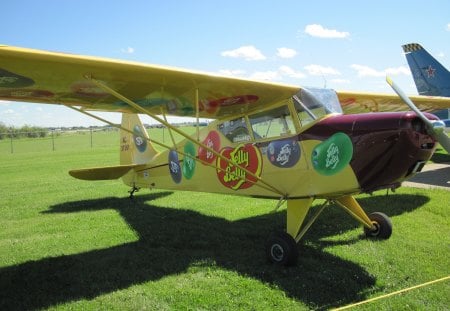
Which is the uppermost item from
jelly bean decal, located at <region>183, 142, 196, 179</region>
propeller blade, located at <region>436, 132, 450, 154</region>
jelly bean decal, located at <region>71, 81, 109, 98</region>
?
jelly bean decal, located at <region>71, 81, 109, 98</region>

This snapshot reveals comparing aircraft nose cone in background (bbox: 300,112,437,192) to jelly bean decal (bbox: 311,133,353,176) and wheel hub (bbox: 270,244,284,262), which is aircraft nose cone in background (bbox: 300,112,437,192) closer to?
jelly bean decal (bbox: 311,133,353,176)

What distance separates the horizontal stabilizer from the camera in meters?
8.22

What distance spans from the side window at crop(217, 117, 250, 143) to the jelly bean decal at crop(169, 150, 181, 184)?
69.6 inches

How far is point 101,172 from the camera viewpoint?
8.71 meters

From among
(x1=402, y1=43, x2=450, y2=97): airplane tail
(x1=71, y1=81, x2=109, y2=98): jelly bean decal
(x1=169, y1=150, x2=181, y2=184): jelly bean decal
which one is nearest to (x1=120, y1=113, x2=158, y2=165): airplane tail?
(x1=169, y1=150, x2=181, y2=184): jelly bean decal

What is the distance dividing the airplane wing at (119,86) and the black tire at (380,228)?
251 cm

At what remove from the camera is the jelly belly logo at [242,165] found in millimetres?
5977

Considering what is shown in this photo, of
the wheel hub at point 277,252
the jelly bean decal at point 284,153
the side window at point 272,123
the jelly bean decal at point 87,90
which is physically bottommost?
the wheel hub at point 277,252

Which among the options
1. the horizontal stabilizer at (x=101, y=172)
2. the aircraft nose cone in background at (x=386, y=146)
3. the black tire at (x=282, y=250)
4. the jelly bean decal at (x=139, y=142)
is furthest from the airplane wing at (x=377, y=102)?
the horizontal stabilizer at (x=101, y=172)

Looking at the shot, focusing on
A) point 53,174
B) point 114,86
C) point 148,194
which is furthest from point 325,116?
point 53,174

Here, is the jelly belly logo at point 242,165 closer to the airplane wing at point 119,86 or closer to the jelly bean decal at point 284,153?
the jelly bean decal at point 284,153

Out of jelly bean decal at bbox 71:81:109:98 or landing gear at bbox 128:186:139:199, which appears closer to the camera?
jelly bean decal at bbox 71:81:109:98

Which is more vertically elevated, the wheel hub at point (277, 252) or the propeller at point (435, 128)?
the propeller at point (435, 128)

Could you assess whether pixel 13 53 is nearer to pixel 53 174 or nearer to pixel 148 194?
pixel 148 194
